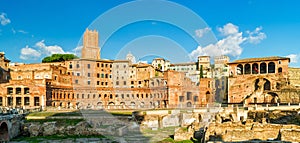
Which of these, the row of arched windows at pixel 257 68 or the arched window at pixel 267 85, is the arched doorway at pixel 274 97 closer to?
the arched window at pixel 267 85

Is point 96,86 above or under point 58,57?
under

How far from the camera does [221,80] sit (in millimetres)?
79938

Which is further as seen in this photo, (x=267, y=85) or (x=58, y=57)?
(x=58, y=57)

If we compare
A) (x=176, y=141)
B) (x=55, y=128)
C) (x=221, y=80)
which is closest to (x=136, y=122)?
(x=55, y=128)

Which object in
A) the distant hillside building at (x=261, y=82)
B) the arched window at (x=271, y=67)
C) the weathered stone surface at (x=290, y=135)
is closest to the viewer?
the weathered stone surface at (x=290, y=135)

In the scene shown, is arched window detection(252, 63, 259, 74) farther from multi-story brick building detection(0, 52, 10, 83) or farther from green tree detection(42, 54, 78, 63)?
multi-story brick building detection(0, 52, 10, 83)

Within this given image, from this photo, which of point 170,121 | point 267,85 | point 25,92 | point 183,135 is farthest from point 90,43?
point 183,135

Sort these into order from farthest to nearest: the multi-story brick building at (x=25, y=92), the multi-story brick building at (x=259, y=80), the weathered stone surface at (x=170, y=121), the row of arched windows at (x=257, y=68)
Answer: the row of arched windows at (x=257, y=68)
the multi-story brick building at (x=25, y=92)
the multi-story brick building at (x=259, y=80)
the weathered stone surface at (x=170, y=121)

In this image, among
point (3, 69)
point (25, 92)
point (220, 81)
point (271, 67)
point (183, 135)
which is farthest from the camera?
point (220, 81)

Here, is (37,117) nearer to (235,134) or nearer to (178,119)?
(178,119)

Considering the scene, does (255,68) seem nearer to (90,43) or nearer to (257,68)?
(257,68)

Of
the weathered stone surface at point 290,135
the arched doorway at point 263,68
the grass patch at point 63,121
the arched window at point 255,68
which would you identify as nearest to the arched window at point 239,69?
the arched window at point 255,68

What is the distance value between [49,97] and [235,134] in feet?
170

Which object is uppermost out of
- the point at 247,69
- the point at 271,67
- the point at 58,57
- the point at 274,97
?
the point at 58,57
